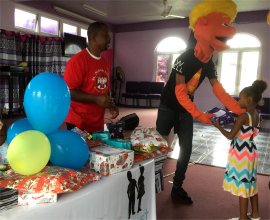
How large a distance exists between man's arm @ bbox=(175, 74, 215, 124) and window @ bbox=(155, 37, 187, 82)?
25.1 feet

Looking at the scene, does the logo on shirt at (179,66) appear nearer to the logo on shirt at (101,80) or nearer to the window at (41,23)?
the logo on shirt at (101,80)

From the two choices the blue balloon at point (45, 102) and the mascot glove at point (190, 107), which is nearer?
the blue balloon at point (45, 102)

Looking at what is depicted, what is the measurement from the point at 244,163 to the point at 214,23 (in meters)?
Result: 0.91

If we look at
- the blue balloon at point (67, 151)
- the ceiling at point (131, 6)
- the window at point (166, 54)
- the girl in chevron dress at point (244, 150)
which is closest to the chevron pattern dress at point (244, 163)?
the girl in chevron dress at point (244, 150)

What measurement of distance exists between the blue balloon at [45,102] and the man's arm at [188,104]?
27.8 inches

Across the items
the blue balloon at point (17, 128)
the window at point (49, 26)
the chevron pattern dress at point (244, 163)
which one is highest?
the window at point (49, 26)

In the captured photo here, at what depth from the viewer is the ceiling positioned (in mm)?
6910

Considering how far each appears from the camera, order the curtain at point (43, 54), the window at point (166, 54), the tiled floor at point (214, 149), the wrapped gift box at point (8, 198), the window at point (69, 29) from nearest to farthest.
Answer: the wrapped gift box at point (8, 198) < the tiled floor at point (214, 149) < the curtain at point (43, 54) < the window at point (69, 29) < the window at point (166, 54)

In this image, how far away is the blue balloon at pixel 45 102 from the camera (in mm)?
1036

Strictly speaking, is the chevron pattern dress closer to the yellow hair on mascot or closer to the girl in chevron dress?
the girl in chevron dress

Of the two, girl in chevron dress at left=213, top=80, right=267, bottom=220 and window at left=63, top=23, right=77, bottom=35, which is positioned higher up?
window at left=63, top=23, right=77, bottom=35

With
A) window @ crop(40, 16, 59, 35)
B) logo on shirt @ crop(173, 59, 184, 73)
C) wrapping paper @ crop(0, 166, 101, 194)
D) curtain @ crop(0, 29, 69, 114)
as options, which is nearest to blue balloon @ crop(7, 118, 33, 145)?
wrapping paper @ crop(0, 166, 101, 194)

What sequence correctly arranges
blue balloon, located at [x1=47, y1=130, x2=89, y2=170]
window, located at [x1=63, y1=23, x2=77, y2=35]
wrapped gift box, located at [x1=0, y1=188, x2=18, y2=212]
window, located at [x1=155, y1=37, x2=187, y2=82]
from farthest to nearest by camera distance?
window, located at [x1=155, y1=37, x2=187, y2=82], window, located at [x1=63, y1=23, x2=77, y2=35], blue balloon, located at [x1=47, y1=130, x2=89, y2=170], wrapped gift box, located at [x1=0, y1=188, x2=18, y2=212]

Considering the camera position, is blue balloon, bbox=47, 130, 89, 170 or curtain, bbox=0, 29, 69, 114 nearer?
blue balloon, bbox=47, 130, 89, 170
